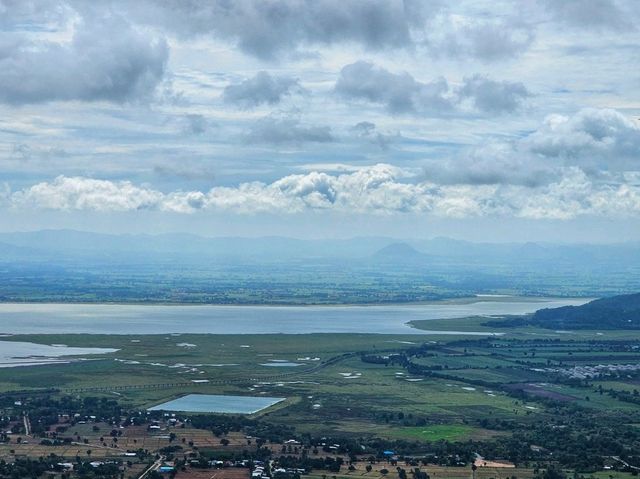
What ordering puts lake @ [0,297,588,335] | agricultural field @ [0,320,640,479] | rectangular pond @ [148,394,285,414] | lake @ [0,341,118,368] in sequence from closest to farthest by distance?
agricultural field @ [0,320,640,479] < rectangular pond @ [148,394,285,414] < lake @ [0,341,118,368] < lake @ [0,297,588,335]

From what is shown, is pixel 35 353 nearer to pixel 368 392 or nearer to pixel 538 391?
A: pixel 368 392

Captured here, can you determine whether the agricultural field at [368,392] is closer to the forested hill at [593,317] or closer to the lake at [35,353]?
the lake at [35,353]

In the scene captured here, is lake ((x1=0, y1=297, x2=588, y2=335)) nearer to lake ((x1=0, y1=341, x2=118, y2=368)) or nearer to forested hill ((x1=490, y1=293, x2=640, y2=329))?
forested hill ((x1=490, y1=293, x2=640, y2=329))

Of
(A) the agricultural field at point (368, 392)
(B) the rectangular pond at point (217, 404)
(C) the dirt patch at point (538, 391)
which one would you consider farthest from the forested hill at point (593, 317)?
(B) the rectangular pond at point (217, 404)

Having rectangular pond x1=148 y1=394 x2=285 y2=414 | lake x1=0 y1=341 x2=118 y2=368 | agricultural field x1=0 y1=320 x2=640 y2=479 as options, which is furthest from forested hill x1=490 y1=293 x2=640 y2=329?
rectangular pond x1=148 y1=394 x2=285 y2=414

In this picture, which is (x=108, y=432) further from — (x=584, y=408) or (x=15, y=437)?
(x=584, y=408)

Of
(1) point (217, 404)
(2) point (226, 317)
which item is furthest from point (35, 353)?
(2) point (226, 317)
